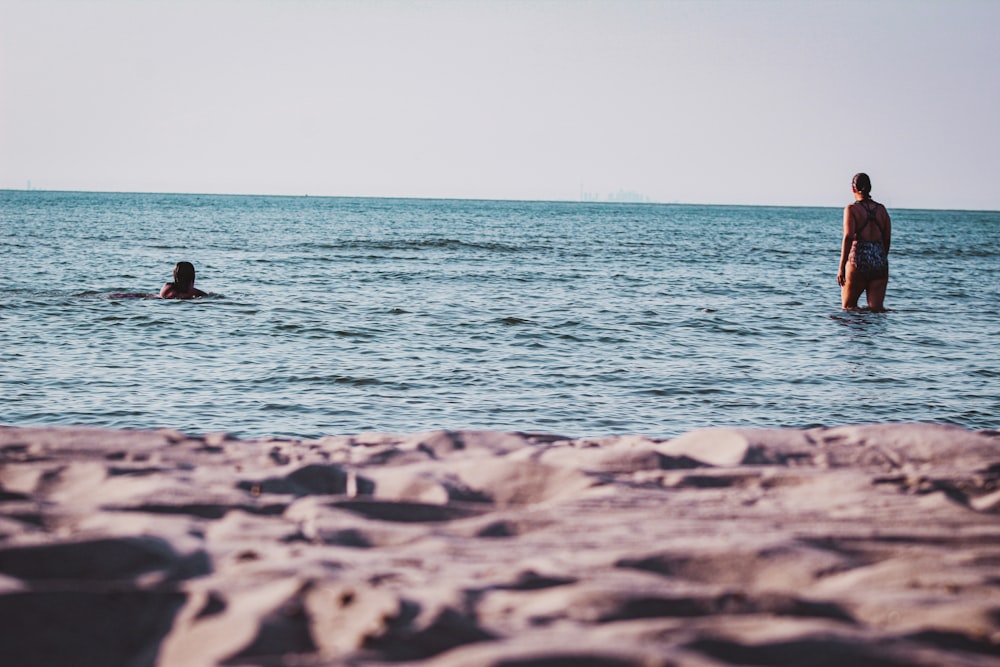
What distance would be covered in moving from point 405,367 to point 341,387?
1.23 metres

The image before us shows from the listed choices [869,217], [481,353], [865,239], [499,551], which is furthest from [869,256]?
[499,551]

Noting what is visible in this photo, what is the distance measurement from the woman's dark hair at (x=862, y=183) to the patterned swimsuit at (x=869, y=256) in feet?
0.93

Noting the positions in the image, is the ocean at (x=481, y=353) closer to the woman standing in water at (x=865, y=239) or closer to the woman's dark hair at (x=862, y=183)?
the woman standing in water at (x=865, y=239)

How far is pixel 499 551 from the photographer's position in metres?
2.91

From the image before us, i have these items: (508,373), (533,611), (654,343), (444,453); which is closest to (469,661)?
(533,611)

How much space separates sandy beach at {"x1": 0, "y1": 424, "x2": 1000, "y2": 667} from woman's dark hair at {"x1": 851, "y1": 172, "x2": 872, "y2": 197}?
28.4 feet

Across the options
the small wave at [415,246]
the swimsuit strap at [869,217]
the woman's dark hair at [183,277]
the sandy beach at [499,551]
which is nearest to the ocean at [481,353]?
the woman's dark hair at [183,277]

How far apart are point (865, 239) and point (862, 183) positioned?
0.86 m

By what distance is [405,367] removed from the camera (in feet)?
30.4

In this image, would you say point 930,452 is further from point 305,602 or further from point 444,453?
point 305,602

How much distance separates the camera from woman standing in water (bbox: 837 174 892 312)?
40.7 feet

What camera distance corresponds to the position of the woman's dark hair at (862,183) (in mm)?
12180

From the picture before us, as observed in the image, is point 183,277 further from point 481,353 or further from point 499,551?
point 499,551

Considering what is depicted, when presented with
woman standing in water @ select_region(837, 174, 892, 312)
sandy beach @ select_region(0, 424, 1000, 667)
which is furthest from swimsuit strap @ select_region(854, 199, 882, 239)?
sandy beach @ select_region(0, 424, 1000, 667)
